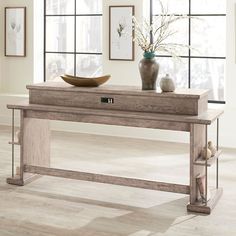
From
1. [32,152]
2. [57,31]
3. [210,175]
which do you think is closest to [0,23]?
[57,31]

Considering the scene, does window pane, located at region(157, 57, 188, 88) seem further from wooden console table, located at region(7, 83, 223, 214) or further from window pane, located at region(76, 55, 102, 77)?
wooden console table, located at region(7, 83, 223, 214)

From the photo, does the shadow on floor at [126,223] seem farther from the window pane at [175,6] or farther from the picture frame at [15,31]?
the picture frame at [15,31]

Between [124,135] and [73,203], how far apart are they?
3.15 m

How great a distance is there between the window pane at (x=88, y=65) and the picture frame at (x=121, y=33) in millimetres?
478

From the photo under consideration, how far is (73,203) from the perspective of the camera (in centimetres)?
470

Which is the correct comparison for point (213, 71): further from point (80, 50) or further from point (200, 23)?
point (80, 50)

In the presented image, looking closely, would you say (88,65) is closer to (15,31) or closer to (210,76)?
(15,31)

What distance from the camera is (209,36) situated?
299 inches

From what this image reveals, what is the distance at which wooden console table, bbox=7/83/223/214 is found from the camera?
452 centimetres

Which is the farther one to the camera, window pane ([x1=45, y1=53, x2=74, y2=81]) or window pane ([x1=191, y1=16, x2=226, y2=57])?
window pane ([x1=45, y1=53, x2=74, y2=81])

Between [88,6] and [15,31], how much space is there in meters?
1.21

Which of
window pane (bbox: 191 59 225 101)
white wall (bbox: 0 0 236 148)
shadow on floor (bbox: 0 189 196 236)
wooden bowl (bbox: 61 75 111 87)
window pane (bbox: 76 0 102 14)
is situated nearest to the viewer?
shadow on floor (bbox: 0 189 196 236)

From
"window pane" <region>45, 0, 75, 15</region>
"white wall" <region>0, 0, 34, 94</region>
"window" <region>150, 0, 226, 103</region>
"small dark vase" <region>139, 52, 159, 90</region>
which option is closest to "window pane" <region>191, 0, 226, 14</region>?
"window" <region>150, 0, 226, 103</region>

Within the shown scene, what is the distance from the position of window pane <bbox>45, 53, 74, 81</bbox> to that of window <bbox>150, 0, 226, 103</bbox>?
1.52m
